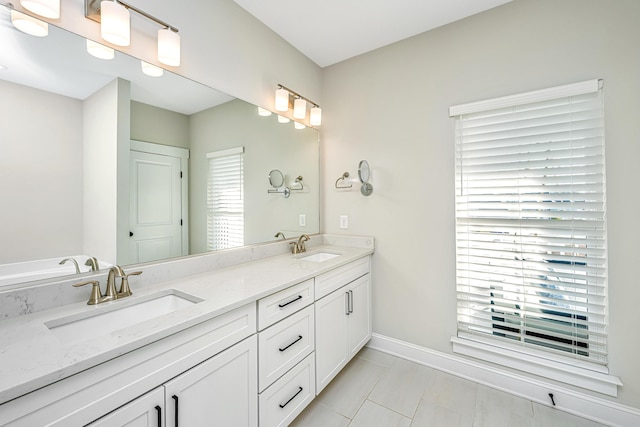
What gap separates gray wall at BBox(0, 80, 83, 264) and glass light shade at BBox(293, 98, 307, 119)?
57.9 inches

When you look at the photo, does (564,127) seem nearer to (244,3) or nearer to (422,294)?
(422,294)

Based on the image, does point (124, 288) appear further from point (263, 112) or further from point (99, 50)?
point (263, 112)

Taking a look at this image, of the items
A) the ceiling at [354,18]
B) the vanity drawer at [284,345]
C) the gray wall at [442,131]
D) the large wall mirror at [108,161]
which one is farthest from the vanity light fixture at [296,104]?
the vanity drawer at [284,345]

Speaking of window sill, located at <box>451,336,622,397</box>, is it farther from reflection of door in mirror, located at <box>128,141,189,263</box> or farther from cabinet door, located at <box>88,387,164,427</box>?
reflection of door in mirror, located at <box>128,141,189,263</box>

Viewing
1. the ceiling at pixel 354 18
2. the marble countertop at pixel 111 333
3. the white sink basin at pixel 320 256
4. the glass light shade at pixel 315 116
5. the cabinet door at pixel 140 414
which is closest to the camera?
the marble countertop at pixel 111 333

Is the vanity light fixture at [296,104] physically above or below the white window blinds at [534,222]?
above

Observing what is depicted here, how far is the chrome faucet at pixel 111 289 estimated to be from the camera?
1064mm

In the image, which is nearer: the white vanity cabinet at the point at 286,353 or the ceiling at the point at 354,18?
the white vanity cabinet at the point at 286,353

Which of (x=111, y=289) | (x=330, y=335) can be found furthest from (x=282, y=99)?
(x=330, y=335)

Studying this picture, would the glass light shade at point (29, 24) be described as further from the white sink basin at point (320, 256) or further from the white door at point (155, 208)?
the white sink basin at point (320, 256)

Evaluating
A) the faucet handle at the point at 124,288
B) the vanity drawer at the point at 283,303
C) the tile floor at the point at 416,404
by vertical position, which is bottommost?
the tile floor at the point at 416,404

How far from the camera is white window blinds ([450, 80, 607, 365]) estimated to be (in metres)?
1.56

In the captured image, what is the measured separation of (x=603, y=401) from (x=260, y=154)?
104 inches

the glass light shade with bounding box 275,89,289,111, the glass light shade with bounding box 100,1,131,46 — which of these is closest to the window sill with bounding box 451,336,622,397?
the glass light shade with bounding box 275,89,289,111
